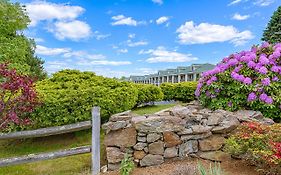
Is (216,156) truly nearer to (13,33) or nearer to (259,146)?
(259,146)

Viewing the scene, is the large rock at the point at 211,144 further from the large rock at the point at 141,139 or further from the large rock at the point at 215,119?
the large rock at the point at 141,139

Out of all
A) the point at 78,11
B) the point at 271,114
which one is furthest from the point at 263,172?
the point at 78,11

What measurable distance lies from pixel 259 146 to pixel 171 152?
1.46 meters

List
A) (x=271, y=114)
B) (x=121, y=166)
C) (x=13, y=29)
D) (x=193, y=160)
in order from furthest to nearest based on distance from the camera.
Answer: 1. (x=13, y=29)
2. (x=271, y=114)
3. (x=193, y=160)
4. (x=121, y=166)

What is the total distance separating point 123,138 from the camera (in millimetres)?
5055

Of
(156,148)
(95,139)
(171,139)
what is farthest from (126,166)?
(171,139)

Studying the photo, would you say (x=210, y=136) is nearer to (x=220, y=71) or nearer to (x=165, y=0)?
(x=220, y=71)

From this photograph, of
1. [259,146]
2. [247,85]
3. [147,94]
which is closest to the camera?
[259,146]

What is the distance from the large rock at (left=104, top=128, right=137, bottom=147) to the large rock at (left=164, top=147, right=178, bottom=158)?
59 centimetres

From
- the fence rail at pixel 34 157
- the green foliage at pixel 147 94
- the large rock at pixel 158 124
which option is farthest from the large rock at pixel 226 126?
the green foliage at pixel 147 94

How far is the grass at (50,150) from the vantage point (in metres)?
5.37

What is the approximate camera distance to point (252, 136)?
4480 millimetres

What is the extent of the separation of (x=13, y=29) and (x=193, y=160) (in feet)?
47.0

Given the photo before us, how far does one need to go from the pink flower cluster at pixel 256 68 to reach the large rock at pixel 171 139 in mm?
1844
